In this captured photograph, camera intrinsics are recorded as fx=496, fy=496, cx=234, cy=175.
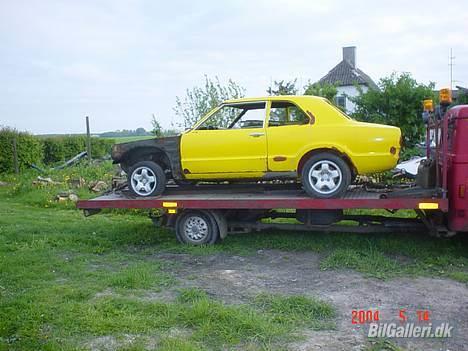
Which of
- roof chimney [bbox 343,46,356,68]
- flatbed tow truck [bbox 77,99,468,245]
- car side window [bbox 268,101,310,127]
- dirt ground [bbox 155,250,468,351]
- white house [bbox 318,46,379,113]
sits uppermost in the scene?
roof chimney [bbox 343,46,356,68]

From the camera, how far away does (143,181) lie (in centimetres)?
751

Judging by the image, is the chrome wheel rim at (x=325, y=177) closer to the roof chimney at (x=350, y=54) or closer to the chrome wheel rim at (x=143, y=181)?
the chrome wheel rim at (x=143, y=181)

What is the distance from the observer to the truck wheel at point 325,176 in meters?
6.57

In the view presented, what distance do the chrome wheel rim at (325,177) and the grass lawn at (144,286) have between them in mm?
864

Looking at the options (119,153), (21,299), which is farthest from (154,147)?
(21,299)

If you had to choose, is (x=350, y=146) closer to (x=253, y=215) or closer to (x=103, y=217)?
(x=253, y=215)

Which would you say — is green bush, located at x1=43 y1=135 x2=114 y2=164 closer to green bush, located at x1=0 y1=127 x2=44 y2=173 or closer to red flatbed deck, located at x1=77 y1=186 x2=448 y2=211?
green bush, located at x1=0 y1=127 x2=44 y2=173

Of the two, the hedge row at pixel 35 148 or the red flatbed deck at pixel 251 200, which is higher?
the hedge row at pixel 35 148

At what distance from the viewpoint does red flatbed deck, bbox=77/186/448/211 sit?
627 cm

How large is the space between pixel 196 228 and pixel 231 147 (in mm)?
1351

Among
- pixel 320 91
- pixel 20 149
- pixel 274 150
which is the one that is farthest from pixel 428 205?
pixel 20 149

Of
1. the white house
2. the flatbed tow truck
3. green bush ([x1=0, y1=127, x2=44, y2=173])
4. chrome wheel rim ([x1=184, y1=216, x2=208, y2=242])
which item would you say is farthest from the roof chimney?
chrome wheel rim ([x1=184, y1=216, x2=208, y2=242])

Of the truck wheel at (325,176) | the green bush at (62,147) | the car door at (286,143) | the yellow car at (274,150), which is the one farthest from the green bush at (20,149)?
the truck wheel at (325,176)

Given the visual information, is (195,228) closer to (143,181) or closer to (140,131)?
(143,181)
